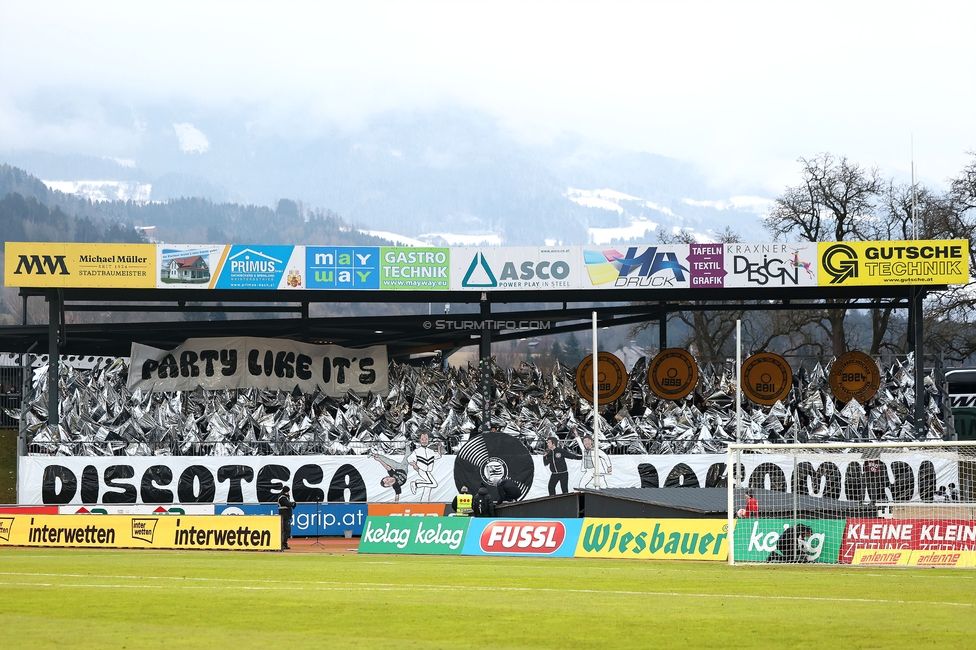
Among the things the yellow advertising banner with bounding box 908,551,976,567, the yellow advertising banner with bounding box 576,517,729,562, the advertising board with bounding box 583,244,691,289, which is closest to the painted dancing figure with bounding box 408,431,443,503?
the advertising board with bounding box 583,244,691,289

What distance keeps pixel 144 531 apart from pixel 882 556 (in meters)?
17.8

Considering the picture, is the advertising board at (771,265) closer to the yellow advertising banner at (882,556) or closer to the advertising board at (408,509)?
the advertising board at (408,509)

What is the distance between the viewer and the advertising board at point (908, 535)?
65.4 feet

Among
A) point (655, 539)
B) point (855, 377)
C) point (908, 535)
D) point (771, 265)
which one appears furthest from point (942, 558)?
point (855, 377)

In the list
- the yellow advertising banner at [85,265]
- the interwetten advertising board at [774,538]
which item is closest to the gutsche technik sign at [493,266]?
the yellow advertising banner at [85,265]

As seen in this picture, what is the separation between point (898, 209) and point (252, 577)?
4502 centimetres

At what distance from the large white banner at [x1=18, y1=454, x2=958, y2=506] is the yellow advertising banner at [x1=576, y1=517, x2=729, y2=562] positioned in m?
9.85

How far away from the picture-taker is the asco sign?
24859 mm

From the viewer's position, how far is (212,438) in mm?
36844

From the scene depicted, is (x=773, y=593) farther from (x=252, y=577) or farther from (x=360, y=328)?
(x=360, y=328)

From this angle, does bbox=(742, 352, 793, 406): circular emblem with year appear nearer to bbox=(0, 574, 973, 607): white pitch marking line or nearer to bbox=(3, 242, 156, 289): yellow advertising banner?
bbox=(3, 242, 156, 289): yellow advertising banner

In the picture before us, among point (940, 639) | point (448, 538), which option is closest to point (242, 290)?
point (448, 538)

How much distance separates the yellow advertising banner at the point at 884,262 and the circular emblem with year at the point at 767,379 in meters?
4.54

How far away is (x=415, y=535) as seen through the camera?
26.0 metres
